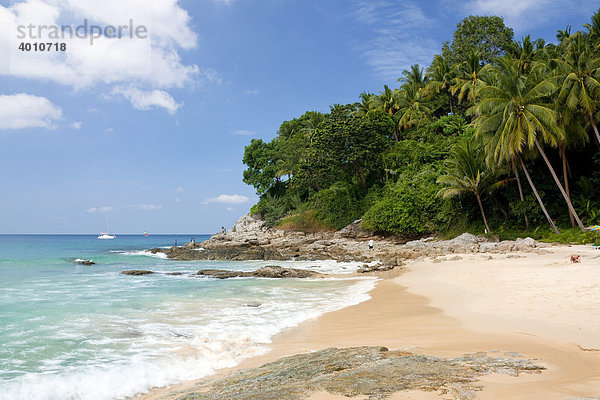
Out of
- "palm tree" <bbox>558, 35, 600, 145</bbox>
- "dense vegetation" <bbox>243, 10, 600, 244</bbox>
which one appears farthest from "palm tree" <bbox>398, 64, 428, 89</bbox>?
"palm tree" <bbox>558, 35, 600, 145</bbox>

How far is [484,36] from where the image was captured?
39406 millimetres

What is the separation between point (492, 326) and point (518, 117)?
1778 centimetres

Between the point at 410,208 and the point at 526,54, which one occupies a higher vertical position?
the point at 526,54

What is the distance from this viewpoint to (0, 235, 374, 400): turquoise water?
5.32m

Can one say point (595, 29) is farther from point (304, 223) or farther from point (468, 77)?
point (304, 223)

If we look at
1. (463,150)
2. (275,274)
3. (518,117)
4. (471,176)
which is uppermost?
(518,117)

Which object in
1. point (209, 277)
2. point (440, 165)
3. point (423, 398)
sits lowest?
point (209, 277)

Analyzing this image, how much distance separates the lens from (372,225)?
3172 cm

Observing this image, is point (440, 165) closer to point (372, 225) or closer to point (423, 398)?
point (372, 225)

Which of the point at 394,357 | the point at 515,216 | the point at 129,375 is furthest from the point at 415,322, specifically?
the point at 515,216

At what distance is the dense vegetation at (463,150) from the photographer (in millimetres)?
20281

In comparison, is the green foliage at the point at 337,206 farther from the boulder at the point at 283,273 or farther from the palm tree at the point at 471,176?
the boulder at the point at 283,273

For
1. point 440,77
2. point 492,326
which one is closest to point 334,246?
point 440,77

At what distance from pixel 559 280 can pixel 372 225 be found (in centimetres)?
2282
